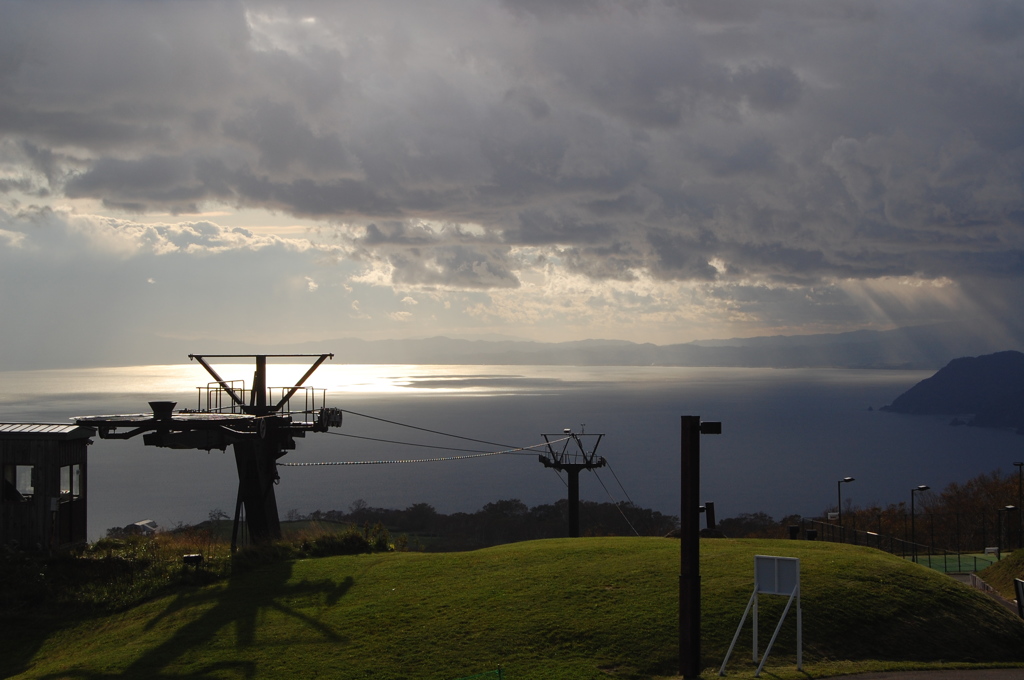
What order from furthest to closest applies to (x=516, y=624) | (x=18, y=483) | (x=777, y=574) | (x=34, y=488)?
(x=18, y=483), (x=34, y=488), (x=516, y=624), (x=777, y=574)

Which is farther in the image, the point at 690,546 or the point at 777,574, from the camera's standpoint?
the point at 777,574

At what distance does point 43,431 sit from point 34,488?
1665 millimetres

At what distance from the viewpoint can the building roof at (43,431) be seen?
2322 centimetres

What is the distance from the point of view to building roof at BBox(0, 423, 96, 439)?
23219 millimetres

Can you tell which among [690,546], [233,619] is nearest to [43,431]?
[233,619]

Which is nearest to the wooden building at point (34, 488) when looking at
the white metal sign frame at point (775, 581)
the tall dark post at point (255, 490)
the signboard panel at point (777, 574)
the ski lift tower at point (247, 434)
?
the ski lift tower at point (247, 434)

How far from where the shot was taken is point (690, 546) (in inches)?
509

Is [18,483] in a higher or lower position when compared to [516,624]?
higher

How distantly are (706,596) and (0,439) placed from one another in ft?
66.7

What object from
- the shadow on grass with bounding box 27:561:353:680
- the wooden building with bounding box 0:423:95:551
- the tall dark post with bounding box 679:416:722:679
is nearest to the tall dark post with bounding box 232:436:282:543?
the shadow on grass with bounding box 27:561:353:680

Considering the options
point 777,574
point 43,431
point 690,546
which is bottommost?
point 777,574

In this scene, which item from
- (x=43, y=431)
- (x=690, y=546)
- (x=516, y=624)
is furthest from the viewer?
(x=43, y=431)

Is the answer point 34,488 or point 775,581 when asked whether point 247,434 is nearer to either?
point 34,488

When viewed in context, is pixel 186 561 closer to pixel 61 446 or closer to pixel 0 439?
pixel 61 446
